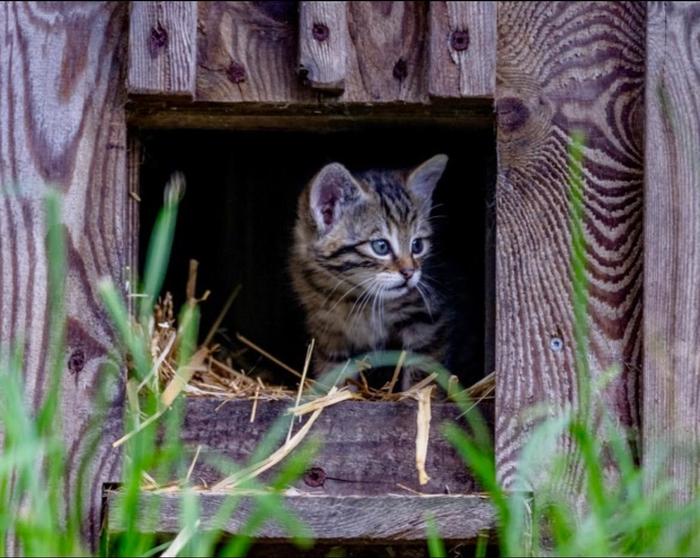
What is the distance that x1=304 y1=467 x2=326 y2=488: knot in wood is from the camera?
15.5 ft

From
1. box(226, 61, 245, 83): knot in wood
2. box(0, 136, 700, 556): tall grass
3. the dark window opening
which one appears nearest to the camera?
box(0, 136, 700, 556): tall grass

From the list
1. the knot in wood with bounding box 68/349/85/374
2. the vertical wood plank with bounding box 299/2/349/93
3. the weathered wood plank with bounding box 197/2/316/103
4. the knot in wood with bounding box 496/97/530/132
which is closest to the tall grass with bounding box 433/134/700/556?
the knot in wood with bounding box 496/97/530/132

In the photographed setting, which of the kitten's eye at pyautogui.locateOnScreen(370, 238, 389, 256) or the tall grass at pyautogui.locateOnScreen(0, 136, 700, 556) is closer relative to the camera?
the tall grass at pyautogui.locateOnScreen(0, 136, 700, 556)

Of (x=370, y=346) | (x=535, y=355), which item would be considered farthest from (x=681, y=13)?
(x=370, y=346)

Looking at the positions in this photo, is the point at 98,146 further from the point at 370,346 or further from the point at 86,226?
the point at 370,346

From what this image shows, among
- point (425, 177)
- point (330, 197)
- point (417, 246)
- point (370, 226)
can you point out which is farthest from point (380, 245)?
point (425, 177)

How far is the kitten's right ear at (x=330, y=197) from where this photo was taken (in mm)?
5945

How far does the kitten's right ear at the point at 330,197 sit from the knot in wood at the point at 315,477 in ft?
5.09

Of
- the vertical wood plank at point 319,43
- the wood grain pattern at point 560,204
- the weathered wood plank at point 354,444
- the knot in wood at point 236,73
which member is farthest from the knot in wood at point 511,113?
the weathered wood plank at point 354,444

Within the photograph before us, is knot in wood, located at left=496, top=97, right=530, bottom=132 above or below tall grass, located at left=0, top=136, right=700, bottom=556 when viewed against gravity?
above

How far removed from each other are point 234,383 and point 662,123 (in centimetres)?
189

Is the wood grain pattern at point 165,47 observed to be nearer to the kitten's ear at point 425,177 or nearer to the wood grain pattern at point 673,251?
the wood grain pattern at point 673,251

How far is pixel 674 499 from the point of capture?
14.9 feet

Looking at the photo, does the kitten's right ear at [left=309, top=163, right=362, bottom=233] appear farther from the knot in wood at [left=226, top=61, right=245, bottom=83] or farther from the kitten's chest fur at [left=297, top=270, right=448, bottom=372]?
the knot in wood at [left=226, top=61, right=245, bottom=83]
